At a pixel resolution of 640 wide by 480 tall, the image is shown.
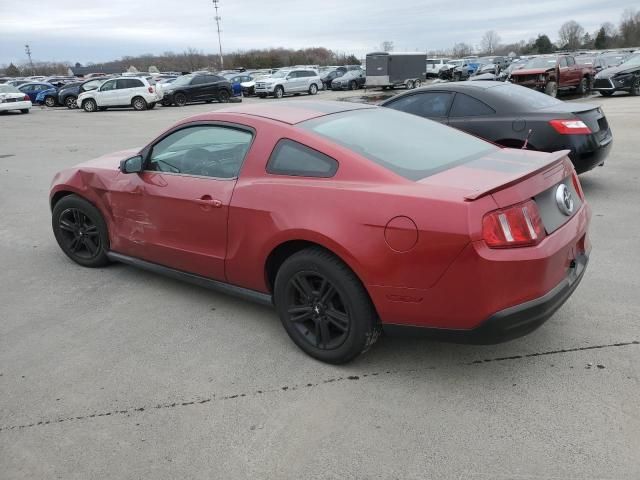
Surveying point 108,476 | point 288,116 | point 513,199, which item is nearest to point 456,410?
point 513,199

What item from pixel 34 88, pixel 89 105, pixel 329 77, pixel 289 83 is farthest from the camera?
pixel 329 77

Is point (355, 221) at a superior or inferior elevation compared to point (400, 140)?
inferior

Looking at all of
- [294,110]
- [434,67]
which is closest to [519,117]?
[294,110]

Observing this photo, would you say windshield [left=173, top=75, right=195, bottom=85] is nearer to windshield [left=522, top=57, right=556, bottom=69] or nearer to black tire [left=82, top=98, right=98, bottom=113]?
black tire [left=82, top=98, right=98, bottom=113]

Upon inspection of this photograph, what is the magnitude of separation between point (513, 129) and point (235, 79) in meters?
30.3

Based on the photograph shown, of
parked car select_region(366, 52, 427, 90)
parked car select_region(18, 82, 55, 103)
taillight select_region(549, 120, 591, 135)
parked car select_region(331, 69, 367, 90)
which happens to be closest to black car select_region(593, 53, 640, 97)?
parked car select_region(366, 52, 427, 90)

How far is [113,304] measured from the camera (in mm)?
4316

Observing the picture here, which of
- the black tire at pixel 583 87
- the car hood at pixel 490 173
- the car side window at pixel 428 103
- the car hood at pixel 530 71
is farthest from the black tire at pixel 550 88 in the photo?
the car hood at pixel 490 173

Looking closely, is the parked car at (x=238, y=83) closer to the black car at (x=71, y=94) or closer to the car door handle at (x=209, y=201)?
the black car at (x=71, y=94)

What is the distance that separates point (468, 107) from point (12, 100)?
25699mm

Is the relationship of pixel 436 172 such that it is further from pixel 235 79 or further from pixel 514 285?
pixel 235 79

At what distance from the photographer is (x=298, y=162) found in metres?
3.35

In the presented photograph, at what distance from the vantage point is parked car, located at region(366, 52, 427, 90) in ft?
108

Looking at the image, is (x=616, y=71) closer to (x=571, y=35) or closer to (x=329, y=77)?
(x=329, y=77)
